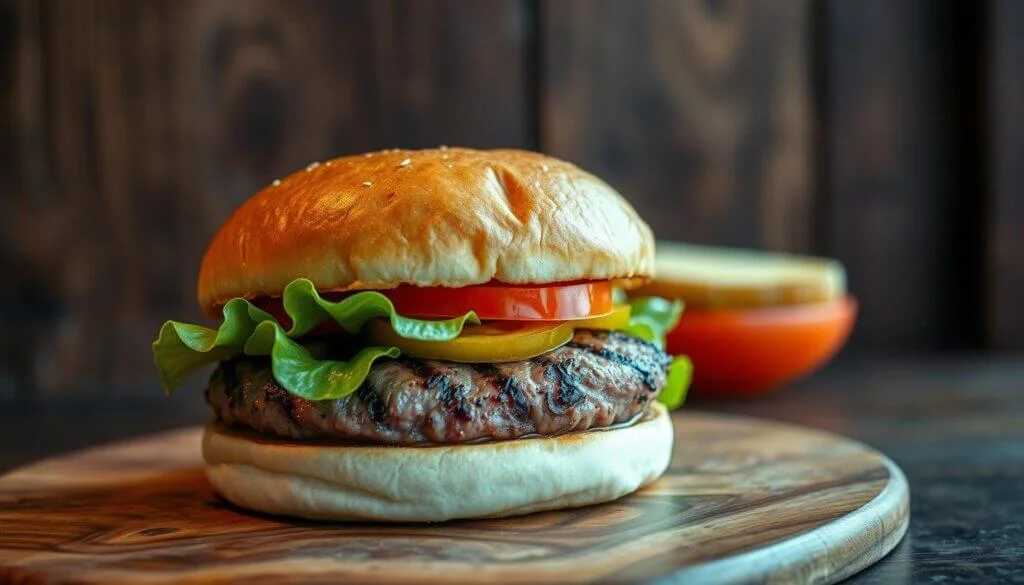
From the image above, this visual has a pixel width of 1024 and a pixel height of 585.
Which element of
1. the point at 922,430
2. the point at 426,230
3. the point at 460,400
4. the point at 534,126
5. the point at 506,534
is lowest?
the point at 922,430

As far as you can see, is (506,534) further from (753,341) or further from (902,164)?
(902,164)

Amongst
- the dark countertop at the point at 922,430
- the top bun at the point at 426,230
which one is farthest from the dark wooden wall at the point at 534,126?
the top bun at the point at 426,230

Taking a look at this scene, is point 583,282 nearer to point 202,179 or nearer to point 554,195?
point 554,195

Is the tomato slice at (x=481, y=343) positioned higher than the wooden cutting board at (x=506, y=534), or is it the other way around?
the tomato slice at (x=481, y=343)

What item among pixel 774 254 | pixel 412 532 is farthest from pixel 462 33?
pixel 412 532

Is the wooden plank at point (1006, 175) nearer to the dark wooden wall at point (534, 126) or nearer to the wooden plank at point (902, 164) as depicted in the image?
the dark wooden wall at point (534, 126)

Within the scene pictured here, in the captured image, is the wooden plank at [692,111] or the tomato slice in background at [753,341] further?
the wooden plank at [692,111]

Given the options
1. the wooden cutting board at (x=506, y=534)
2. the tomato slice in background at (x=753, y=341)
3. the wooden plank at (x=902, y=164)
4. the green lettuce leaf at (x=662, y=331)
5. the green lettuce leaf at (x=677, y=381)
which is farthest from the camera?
the wooden plank at (x=902, y=164)

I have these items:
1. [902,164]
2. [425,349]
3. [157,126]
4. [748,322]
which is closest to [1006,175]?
[902,164]

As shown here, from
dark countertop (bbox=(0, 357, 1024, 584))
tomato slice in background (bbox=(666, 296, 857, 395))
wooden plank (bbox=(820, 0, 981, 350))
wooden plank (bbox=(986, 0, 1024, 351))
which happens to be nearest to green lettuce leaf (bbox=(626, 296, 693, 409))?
dark countertop (bbox=(0, 357, 1024, 584))
